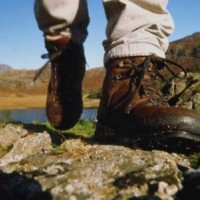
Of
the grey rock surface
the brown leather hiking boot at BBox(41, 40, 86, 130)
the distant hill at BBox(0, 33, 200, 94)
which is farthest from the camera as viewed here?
the distant hill at BBox(0, 33, 200, 94)

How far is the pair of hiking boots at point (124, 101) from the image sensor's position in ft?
9.21

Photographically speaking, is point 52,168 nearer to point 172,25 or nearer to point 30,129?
point 30,129

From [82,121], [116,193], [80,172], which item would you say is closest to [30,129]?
[80,172]

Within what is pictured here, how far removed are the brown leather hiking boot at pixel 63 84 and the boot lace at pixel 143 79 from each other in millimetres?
545

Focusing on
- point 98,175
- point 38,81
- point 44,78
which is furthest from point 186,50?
point 98,175

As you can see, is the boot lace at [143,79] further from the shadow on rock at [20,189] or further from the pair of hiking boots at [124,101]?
the shadow on rock at [20,189]

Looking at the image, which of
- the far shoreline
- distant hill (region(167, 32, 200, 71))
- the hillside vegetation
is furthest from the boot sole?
distant hill (region(167, 32, 200, 71))

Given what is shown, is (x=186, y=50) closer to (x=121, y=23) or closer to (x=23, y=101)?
(x=23, y=101)

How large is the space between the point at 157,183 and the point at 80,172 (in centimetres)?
42

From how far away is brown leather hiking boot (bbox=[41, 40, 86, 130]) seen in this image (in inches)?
141

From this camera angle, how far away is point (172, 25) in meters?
3.61

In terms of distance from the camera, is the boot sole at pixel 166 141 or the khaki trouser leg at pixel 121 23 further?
the khaki trouser leg at pixel 121 23

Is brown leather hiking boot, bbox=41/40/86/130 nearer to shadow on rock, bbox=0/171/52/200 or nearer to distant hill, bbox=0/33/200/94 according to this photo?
shadow on rock, bbox=0/171/52/200

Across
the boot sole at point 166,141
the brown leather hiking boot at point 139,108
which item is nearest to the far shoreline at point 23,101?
the brown leather hiking boot at point 139,108
